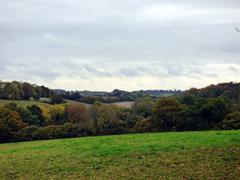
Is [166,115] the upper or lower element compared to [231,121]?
upper

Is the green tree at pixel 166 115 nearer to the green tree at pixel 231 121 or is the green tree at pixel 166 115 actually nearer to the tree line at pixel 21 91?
the green tree at pixel 231 121

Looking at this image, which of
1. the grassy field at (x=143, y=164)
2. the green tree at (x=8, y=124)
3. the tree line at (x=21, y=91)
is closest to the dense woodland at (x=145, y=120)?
the green tree at (x=8, y=124)

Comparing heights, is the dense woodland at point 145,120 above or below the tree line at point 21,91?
below

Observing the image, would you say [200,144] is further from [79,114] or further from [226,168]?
[79,114]

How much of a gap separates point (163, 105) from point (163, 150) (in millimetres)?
32905

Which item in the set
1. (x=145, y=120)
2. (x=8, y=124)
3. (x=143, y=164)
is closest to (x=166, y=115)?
(x=145, y=120)

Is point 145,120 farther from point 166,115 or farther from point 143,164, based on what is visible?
point 143,164

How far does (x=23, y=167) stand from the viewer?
2094cm

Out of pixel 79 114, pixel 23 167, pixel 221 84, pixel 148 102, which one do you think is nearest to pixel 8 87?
pixel 79 114

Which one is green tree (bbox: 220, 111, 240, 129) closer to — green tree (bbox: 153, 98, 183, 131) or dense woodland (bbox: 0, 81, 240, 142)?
dense woodland (bbox: 0, 81, 240, 142)

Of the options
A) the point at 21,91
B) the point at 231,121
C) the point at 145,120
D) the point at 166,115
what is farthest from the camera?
the point at 21,91

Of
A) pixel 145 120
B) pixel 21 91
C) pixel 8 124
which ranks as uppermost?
pixel 21 91

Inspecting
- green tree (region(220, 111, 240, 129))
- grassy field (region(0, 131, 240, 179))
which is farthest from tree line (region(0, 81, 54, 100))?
grassy field (region(0, 131, 240, 179))

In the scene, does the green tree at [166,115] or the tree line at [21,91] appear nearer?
the green tree at [166,115]
